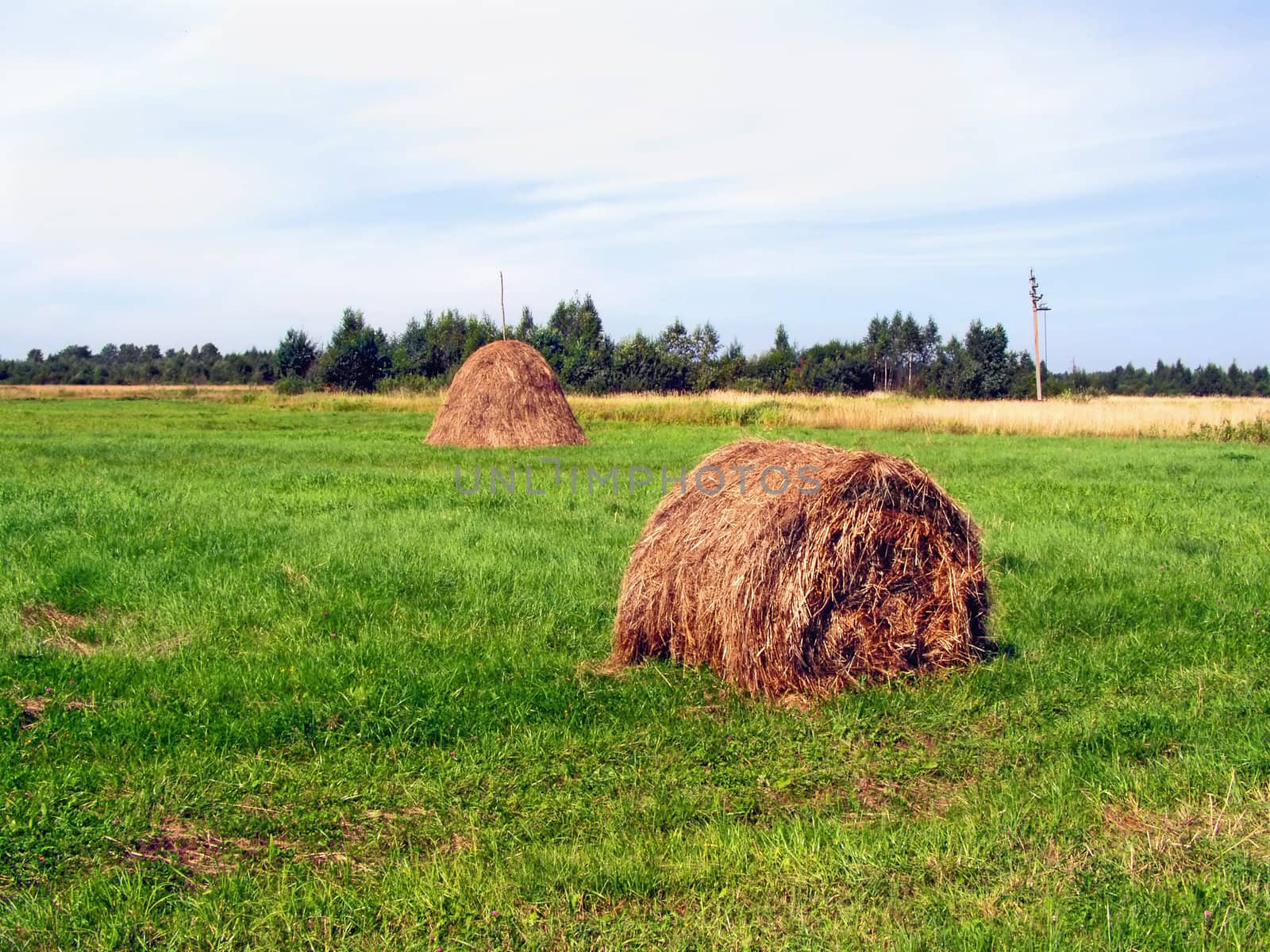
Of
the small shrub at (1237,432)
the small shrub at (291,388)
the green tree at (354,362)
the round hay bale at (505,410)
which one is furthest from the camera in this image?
the green tree at (354,362)

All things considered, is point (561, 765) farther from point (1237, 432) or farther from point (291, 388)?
point (291, 388)

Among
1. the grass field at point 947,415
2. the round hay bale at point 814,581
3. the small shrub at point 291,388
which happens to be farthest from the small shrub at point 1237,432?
the small shrub at point 291,388

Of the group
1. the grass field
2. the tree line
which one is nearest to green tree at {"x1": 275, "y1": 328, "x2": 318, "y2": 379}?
the tree line

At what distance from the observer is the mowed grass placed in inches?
137

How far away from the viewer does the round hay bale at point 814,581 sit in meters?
5.70

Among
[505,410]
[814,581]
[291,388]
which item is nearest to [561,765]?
[814,581]

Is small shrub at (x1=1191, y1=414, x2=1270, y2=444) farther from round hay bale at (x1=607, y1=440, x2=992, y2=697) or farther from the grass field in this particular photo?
round hay bale at (x1=607, y1=440, x2=992, y2=697)

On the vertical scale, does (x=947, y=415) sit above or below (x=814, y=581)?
above

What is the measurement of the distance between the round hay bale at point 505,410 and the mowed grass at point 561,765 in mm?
13286

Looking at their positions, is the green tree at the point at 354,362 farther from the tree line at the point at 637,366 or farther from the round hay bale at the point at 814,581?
the round hay bale at the point at 814,581

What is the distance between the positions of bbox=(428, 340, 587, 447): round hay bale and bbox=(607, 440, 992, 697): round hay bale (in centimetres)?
1639

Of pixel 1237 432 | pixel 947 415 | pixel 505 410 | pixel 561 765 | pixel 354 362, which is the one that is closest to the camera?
pixel 561 765

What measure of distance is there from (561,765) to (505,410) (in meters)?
18.5

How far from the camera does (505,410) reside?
22.8m
